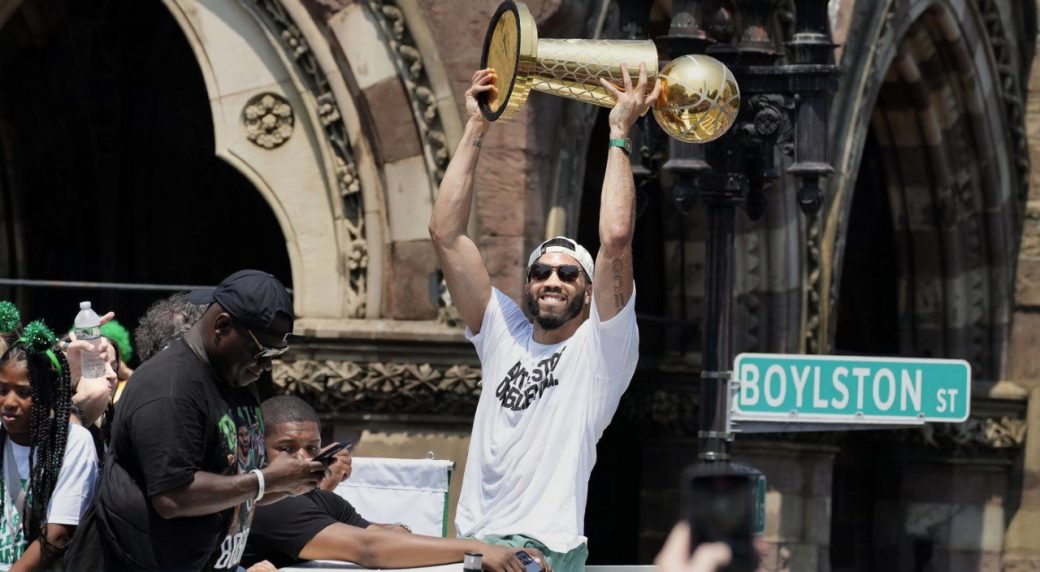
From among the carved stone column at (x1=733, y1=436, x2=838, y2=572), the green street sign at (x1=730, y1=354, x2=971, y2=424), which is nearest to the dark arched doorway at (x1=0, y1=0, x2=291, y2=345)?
the carved stone column at (x1=733, y1=436, x2=838, y2=572)

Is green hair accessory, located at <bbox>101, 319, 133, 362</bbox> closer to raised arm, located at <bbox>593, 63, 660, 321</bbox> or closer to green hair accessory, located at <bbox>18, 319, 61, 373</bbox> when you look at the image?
green hair accessory, located at <bbox>18, 319, 61, 373</bbox>

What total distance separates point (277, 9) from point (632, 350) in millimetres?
4795

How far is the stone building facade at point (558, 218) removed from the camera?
11.0 m

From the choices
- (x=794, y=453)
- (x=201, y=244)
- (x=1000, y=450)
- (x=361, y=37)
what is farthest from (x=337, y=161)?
(x=1000, y=450)

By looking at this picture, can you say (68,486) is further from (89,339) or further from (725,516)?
(725,516)

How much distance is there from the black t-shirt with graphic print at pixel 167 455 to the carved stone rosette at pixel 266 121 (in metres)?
4.95

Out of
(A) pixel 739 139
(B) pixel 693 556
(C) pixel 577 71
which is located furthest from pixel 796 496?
(B) pixel 693 556

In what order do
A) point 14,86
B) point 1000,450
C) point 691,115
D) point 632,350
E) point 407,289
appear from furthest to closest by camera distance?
point 1000,450
point 14,86
point 407,289
point 691,115
point 632,350

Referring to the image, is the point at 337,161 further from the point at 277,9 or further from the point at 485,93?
the point at 485,93

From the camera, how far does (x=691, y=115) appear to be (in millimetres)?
7297

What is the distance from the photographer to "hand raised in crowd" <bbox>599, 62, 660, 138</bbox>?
22.5 ft

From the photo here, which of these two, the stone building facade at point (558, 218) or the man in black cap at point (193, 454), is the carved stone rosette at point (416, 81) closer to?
the stone building facade at point (558, 218)

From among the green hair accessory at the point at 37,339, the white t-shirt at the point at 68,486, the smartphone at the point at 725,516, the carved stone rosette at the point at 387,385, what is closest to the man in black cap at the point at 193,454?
the white t-shirt at the point at 68,486

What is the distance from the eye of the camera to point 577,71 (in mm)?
7078
